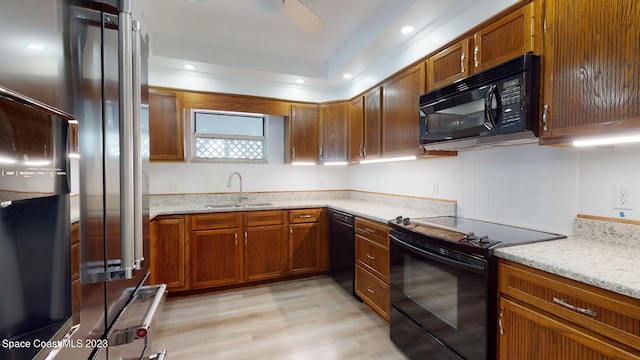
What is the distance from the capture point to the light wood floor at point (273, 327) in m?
2.07

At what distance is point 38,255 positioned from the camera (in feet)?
1.67

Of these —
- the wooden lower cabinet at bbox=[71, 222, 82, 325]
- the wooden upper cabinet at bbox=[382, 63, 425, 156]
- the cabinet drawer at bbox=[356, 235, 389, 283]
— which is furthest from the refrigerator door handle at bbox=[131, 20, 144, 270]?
the wooden upper cabinet at bbox=[382, 63, 425, 156]

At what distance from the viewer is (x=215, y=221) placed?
305cm

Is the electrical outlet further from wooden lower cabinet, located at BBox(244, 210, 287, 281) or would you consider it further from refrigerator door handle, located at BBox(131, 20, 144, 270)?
wooden lower cabinet, located at BBox(244, 210, 287, 281)

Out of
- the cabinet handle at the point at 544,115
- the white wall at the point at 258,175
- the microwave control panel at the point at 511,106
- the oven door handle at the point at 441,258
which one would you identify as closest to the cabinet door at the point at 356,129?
the white wall at the point at 258,175

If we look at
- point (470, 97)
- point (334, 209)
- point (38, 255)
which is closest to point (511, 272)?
point (470, 97)

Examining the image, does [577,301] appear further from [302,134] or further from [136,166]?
[302,134]

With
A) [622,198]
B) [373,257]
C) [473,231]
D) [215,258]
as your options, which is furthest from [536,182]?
[215,258]

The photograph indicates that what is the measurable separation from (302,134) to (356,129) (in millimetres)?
743

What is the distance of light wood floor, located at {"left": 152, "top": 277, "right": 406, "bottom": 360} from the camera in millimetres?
2068

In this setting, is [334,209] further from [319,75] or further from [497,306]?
[497,306]

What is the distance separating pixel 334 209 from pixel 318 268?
0.80 m

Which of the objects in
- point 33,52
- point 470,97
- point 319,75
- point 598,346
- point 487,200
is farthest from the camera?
point 319,75

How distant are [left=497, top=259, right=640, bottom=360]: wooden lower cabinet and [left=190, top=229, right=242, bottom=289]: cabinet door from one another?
255 centimetres
